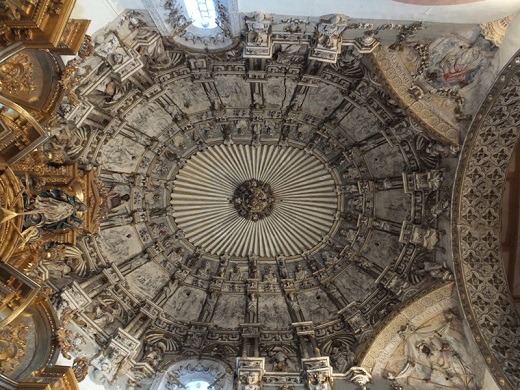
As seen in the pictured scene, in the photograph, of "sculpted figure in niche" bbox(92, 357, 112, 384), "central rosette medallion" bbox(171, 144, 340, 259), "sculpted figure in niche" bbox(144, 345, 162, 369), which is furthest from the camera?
"central rosette medallion" bbox(171, 144, 340, 259)

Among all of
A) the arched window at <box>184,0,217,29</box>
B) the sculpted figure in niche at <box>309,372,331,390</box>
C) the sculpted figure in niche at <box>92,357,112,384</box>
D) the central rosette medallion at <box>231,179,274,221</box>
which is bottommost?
the sculpted figure in niche at <box>92,357,112,384</box>

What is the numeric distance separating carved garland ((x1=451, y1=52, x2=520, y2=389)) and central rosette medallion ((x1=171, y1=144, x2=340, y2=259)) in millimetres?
4398

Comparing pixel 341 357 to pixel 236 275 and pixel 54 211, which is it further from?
pixel 54 211

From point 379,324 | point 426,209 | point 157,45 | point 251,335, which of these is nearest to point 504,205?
point 426,209

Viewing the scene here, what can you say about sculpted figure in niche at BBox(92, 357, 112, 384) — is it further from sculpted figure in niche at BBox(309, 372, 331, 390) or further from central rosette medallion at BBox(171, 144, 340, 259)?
sculpted figure in niche at BBox(309, 372, 331, 390)

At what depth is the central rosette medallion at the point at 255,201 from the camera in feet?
52.7

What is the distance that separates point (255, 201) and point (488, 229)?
23.6ft

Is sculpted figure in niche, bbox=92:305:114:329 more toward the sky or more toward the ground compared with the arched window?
more toward the ground

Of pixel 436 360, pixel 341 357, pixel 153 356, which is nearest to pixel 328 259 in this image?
pixel 341 357

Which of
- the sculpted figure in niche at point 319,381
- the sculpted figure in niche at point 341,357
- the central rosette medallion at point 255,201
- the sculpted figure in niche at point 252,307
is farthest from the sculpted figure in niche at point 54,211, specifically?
the sculpted figure in niche at point 341,357

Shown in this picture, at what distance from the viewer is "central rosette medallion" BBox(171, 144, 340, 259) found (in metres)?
16.1

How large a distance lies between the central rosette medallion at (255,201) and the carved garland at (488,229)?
→ 440 cm

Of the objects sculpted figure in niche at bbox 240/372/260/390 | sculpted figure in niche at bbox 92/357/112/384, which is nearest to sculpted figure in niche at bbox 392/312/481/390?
sculpted figure in niche at bbox 240/372/260/390

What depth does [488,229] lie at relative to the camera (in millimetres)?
13234
